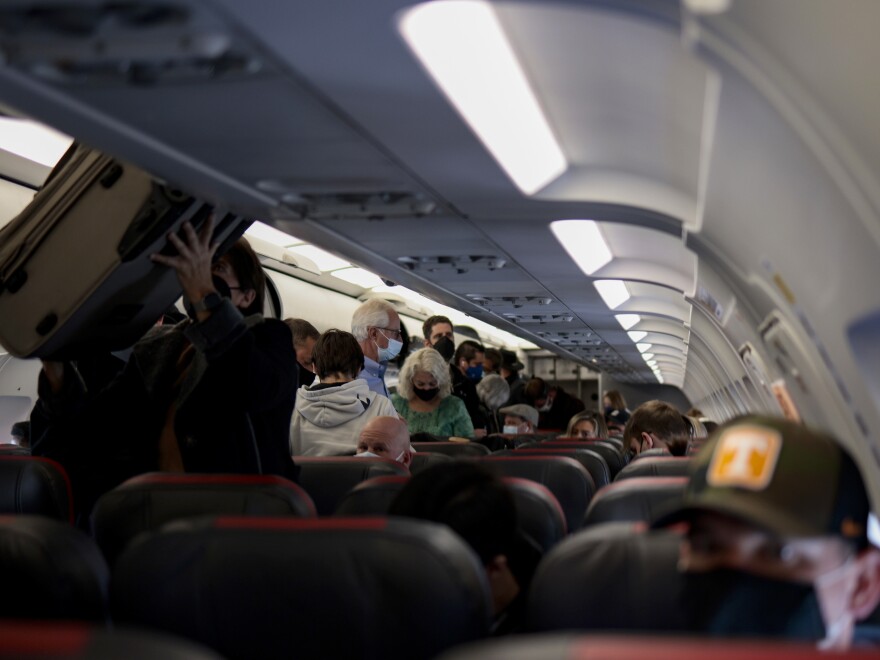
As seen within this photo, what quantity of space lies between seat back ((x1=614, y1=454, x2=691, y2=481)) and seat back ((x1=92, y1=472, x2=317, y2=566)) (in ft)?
6.65

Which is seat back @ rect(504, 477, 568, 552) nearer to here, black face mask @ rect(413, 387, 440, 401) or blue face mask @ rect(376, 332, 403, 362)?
blue face mask @ rect(376, 332, 403, 362)

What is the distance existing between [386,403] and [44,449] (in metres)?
1.89

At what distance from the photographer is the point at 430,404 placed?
23.8ft

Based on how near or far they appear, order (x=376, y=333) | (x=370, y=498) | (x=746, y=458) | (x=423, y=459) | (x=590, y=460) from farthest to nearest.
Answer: (x=376, y=333) < (x=590, y=460) < (x=423, y=459) < (x=370, y=498) < (x=746, y=458)

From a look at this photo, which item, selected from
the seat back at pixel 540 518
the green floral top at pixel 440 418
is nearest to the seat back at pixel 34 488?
the seat back at pixel 540 518

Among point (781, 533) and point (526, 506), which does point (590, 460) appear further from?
point (781, 533)

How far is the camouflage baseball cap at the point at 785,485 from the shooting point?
1.73m

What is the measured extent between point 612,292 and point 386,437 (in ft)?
16.6

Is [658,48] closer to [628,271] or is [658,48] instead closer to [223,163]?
[223,163]

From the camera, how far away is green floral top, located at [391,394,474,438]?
7266mm

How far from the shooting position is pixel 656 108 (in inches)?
149

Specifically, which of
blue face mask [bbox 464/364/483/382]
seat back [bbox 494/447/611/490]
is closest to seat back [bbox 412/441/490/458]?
seat back [bbox 494/447/611/490]

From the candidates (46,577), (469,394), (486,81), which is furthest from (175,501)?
(469,394)

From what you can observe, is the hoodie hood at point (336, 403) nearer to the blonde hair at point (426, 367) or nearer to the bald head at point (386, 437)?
the bald head at point (386, 437)
